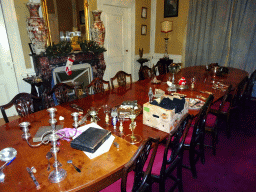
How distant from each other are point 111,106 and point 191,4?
3981 mm

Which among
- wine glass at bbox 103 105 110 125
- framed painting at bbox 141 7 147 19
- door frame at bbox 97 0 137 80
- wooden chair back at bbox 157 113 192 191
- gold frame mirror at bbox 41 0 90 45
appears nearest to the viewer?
wooden chair back at bbox 157 113 192 191

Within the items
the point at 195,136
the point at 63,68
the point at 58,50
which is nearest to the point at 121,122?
the point at 195,136

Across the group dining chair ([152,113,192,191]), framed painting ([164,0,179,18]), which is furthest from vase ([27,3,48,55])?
framed painting ([164,0,179,18])

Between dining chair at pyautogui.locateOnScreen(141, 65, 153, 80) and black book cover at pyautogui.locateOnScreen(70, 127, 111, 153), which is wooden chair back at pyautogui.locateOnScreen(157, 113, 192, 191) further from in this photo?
dining chair at pyautogui.locateOnScreen(141, 65, 153, 80)

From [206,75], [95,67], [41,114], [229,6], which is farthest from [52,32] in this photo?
[229,6]

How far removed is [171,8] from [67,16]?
279 cm

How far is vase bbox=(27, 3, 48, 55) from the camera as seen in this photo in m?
3.01

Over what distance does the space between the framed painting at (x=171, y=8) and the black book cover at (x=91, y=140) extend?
465 centimetres

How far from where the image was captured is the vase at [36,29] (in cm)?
301

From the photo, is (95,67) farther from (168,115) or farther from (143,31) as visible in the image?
(168,115)

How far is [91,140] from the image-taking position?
1.19 metres

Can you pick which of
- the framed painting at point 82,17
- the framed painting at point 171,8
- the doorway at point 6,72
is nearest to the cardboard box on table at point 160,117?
the doorway at point 6,72

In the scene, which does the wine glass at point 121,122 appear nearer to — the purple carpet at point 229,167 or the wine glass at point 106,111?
the wine glass at point 106,111

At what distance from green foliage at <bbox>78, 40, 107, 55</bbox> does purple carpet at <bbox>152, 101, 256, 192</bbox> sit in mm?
2732
